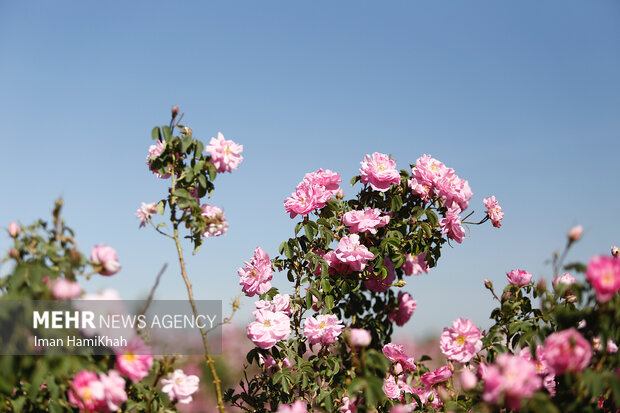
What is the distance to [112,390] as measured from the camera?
79.2 inches

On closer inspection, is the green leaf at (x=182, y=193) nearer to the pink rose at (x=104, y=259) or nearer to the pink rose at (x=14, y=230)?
the pink rose at (x=104, y=259)

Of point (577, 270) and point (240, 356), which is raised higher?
point (240, 356)

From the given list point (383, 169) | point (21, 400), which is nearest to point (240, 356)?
point (383, 169)

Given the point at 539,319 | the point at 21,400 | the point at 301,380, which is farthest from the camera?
the point at 301,380

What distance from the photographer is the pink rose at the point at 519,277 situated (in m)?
2.78

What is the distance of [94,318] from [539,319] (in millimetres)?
2073

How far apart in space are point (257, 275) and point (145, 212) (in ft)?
3.00

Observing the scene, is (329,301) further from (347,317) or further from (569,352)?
(569,352)

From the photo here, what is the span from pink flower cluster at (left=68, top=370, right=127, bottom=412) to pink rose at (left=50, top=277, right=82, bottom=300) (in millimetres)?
306

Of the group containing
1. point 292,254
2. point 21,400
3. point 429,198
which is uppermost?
point 429,198

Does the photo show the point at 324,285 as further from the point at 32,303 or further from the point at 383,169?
the point at 32,303

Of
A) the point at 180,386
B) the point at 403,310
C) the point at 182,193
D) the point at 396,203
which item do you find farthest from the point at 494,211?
the point at 180,386

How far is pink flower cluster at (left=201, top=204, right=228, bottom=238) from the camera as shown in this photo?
8.20 feet

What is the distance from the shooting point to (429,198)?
3.42 m
